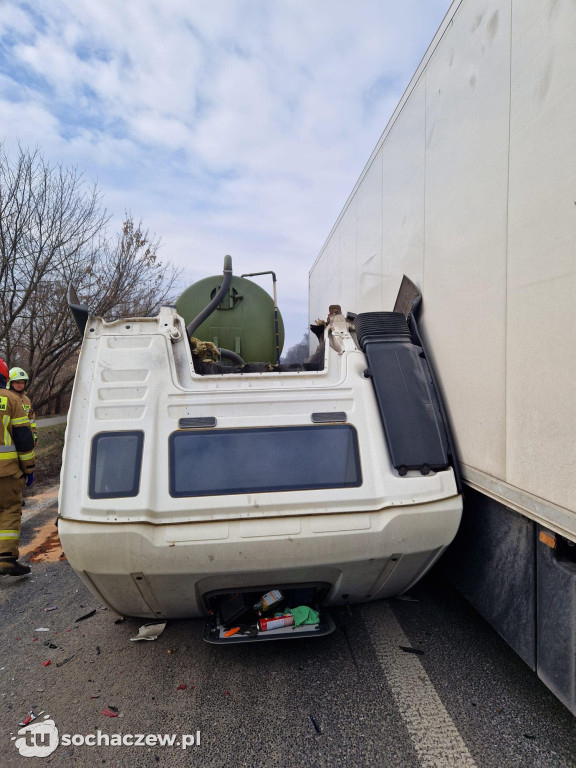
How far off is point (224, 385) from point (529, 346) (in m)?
1.72

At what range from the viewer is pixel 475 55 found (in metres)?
2.38

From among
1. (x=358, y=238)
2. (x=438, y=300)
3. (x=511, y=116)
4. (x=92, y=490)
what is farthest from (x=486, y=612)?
(x=358, y=238)

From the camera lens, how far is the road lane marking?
2.03 metres

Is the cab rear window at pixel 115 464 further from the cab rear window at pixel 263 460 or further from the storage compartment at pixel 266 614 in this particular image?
the storage compartment at pixel 266 614

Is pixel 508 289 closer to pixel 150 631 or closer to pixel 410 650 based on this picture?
pixel 410 650

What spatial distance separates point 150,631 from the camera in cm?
308

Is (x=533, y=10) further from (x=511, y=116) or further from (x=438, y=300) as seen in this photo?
(x=438, y=300)

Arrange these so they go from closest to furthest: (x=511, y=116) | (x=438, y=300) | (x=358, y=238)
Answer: (x=511, y=116) → (x=438, y=300) → (x=358, y=238)

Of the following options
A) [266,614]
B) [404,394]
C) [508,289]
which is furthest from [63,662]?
[508,289]

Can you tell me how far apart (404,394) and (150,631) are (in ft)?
8.11

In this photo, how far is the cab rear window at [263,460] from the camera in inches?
95.9

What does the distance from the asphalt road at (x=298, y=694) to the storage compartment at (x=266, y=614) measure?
0.28 m

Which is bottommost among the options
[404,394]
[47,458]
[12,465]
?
[47,458]

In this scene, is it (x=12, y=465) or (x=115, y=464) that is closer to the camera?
(x=115, y=464)
